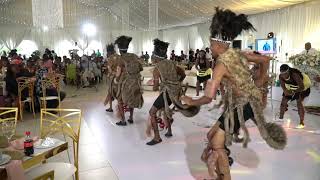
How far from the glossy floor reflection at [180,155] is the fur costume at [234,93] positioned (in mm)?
713

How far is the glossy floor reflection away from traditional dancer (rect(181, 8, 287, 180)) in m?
0.71

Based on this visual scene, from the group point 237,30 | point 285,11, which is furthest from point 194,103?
point 285,11

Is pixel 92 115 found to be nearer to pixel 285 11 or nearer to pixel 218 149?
pixel 218 149

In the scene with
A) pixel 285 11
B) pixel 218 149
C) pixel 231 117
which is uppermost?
pixel 285 11

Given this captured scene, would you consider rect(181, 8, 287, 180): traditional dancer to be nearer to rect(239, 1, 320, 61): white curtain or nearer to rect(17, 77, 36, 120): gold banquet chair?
rect(17, 77, 36, 120): gold banquet chair

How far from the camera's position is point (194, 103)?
8.25 feet

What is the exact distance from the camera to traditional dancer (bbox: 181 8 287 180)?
8.68 ft

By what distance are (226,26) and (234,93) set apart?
1.93 ft

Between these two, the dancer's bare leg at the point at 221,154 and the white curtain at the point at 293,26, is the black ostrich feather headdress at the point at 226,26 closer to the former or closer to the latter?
the dancer's bare leg at the point at 221,154

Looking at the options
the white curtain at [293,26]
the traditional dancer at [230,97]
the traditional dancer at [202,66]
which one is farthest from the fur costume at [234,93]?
the white curtain at [293,26]

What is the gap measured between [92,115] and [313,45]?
262 inches

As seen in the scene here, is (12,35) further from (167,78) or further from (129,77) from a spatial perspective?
(167,78)

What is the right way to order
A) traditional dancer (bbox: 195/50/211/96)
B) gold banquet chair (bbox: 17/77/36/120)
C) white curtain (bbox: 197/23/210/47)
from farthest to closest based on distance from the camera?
1. white curtain (bbox: 197/23/210/47)
2. traditional dancer (bbox: 195/50/211/96)
3. gold banquet chair (bbox: 17/77/36/120)

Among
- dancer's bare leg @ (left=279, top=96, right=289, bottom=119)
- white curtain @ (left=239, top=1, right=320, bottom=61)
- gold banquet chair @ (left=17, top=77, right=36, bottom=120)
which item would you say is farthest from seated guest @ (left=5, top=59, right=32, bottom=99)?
white curtain @ (left=239, top=1, right=320, bottom=61)
